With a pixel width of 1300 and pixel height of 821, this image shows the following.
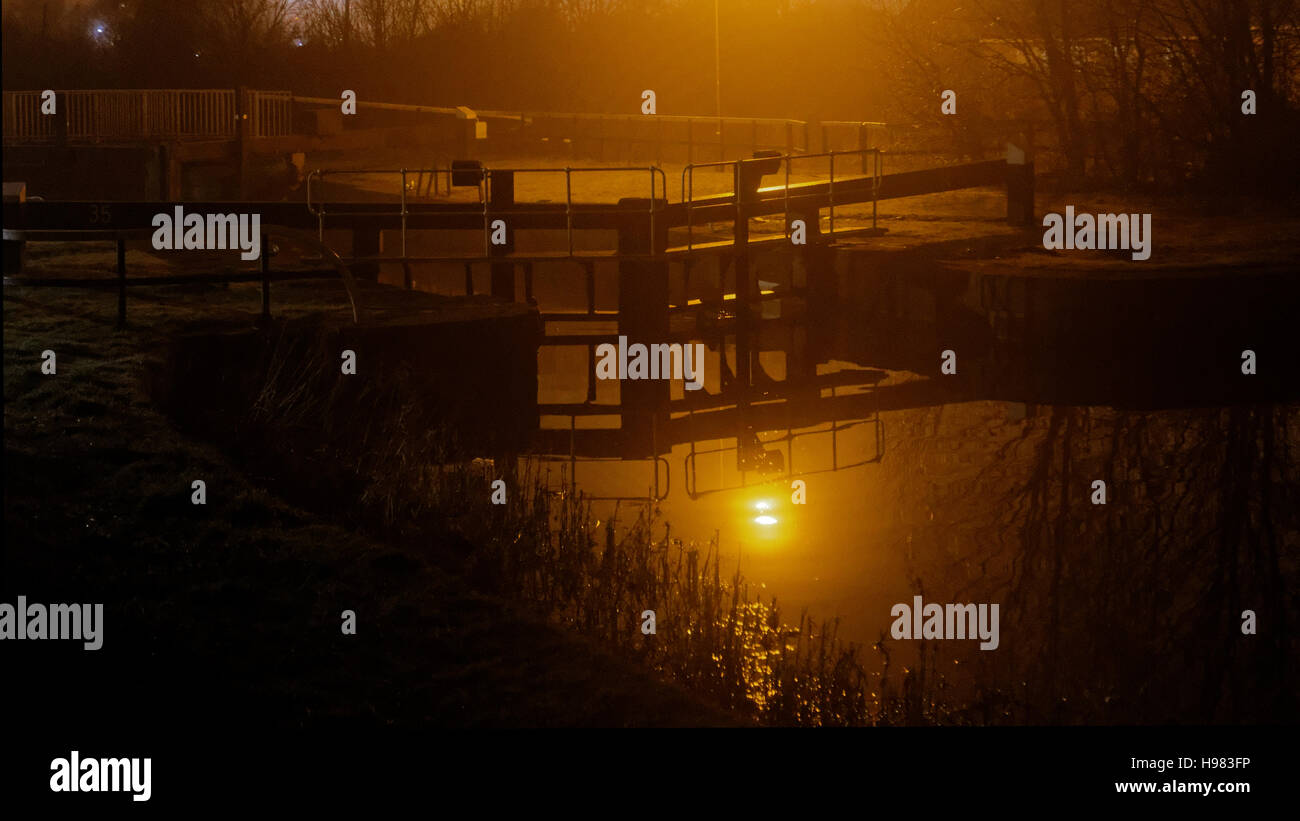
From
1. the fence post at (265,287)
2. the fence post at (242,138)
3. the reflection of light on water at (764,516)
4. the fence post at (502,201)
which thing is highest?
the fence post at (242,138)

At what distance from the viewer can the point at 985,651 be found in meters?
8.71

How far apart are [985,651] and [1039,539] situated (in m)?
2.68

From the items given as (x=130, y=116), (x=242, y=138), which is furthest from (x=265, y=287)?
(x=130, y=116)

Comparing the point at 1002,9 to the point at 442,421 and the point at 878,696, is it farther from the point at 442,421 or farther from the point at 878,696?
the point at 878,696

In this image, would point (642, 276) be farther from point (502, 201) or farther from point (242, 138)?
point (242, 138)

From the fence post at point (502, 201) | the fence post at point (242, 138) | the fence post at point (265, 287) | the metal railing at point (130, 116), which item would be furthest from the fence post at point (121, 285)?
the metal railing at point (130, 116)

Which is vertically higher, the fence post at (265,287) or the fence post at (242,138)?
the fence post at (242,138)

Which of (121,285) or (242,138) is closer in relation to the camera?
(121,285)

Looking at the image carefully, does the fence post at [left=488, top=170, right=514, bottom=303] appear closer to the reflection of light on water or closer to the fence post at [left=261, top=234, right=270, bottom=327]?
the fence post at [left=261, top=234, right=270, bottom=327]

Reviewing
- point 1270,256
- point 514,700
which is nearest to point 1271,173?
point 1270,256

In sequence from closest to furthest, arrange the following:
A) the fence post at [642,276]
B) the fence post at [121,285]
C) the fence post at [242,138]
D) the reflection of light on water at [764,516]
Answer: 1. the reflection of light on water at [764,516]
2. the fence post at [121,285]
3. the fence post at [642,276]
4. the fence post at [242,138]

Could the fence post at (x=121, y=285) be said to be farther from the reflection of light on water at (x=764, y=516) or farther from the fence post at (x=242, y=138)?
the fence post at (x=242, y=138)

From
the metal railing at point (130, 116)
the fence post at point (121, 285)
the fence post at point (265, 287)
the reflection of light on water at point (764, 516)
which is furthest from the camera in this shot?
the metal railing at point (130, 116)

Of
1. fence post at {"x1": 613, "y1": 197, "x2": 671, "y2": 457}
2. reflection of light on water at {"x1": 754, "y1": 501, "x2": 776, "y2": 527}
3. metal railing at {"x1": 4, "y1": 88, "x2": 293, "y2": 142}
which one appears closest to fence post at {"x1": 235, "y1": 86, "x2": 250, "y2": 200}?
metal railing at {"x1": 4, "y1": 88, "x2": 293, "y2": 142}
